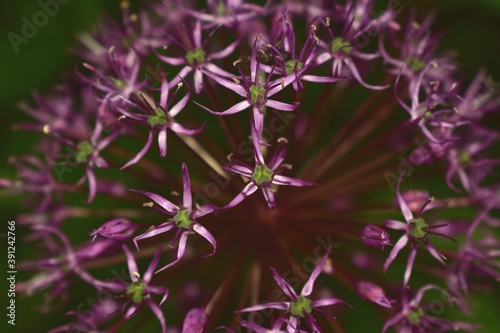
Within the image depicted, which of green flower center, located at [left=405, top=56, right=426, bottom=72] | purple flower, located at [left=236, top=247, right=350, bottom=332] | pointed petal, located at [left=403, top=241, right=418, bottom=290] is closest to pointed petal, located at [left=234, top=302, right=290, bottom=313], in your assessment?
purple flower, located at [left=236, top=247, right=350, bottom=332]

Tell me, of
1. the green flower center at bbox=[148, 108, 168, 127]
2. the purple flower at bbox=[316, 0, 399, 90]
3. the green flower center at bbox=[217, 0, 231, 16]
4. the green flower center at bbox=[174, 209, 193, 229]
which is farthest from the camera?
the green flower center at bbox=[217, 0, 231, 16]

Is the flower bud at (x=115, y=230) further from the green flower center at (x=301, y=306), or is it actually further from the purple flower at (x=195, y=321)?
the green flower center at (x=301, y=306)

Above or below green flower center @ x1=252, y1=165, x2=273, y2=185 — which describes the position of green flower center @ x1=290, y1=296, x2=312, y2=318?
below

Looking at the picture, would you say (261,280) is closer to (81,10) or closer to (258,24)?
(258,24)

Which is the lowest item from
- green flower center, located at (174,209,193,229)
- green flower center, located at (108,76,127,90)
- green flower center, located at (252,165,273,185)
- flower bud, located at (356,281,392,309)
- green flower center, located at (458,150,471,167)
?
flower bud, located at (356,281,392,309)

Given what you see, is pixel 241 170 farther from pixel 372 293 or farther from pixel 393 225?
pixel 372 293

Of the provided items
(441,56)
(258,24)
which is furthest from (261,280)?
(441,56)

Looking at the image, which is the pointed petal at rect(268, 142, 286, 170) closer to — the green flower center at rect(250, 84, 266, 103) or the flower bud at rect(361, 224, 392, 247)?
the green flower center at rect(250, 84, 266, 103)
